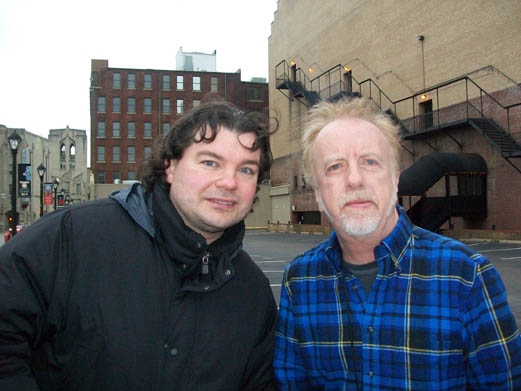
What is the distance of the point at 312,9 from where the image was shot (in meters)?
38.5

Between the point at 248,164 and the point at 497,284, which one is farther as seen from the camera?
the point at 248,164

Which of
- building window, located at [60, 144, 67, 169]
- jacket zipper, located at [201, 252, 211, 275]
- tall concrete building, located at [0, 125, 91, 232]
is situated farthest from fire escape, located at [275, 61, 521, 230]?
building window, located at [60, 144, 67, 169]

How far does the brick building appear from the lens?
2393 inches

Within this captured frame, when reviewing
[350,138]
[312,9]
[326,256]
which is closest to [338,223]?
[326,256]

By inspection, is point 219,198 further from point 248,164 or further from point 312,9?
point 312,9

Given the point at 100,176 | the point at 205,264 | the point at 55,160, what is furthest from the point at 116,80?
the point at 205,264

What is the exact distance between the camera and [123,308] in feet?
7.80

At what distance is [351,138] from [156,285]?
4.38ft

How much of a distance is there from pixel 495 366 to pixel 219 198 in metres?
1.66

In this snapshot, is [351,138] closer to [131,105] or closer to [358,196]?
[358,196]

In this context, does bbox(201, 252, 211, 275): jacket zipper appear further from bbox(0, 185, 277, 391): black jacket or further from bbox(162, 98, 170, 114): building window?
bbox(162, 98, 170, 114): building window

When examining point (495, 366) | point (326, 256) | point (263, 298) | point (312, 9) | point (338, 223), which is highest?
point (312, 9)

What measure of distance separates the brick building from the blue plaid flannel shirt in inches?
2318

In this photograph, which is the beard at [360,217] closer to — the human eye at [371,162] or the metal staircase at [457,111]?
the human eye at [371,162]
